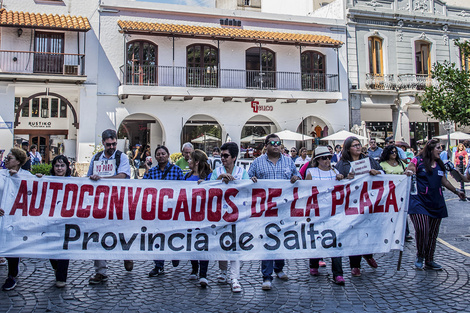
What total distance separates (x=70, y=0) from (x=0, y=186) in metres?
18.2

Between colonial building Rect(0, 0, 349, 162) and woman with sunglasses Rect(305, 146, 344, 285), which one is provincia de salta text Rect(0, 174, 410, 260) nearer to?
woman with sunglasses Rect(305, 146, 344, 285)

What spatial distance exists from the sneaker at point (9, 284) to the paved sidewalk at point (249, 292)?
0.08m

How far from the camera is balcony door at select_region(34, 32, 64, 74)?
1975 cm

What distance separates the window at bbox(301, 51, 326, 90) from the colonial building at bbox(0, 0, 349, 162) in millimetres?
56

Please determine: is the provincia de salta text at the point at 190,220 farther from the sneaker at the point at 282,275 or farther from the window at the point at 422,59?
the window at the point at 422,59

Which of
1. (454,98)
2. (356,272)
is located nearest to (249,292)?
(356,272)

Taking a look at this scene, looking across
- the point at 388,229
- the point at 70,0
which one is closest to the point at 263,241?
the point at 388,229

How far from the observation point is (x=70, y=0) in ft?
68.5

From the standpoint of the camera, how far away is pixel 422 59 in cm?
2603

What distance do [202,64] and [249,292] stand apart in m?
18.1

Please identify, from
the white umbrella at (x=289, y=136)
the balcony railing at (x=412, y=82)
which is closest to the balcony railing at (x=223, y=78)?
the white umbrella at (x=289, y=136)

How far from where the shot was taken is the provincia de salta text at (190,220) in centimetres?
536

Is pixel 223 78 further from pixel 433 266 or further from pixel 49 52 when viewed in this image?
pixel 433 266

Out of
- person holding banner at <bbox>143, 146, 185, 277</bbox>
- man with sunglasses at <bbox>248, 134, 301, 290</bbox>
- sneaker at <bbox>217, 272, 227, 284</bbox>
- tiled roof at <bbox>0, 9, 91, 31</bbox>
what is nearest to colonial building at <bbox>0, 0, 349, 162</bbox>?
tiled roof at <bbox>0, 9, 91, 31</bbox>
